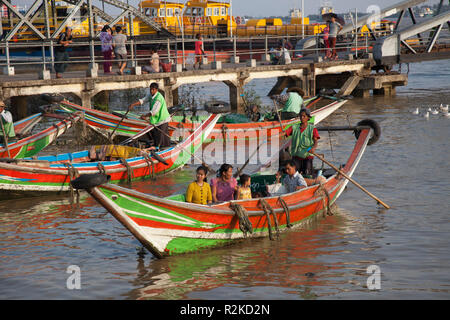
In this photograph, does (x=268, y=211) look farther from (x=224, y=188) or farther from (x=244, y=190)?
(x=224, y=188)

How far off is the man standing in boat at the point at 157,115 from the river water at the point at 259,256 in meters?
1.32

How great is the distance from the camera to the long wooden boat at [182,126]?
17406mm

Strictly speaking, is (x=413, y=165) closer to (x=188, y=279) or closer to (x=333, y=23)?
(x=188, y=279)

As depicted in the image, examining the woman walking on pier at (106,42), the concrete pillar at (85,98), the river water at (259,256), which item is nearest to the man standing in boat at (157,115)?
the river water at (259,256)

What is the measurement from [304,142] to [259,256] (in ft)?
9.34

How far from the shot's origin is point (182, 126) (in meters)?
17.9

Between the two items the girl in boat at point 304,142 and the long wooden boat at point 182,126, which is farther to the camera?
the long wooden boat at point 182,126

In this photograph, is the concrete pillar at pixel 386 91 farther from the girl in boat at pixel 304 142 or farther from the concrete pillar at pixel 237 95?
the girl in boat at pixel 304 142

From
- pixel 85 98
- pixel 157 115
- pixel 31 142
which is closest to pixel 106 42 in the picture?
pixel 85 98

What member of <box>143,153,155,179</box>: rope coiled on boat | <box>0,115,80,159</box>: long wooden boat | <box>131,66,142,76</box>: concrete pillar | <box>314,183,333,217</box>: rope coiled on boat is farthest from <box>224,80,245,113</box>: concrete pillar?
<box>314,183,333,217</box>: rope coiled on boat

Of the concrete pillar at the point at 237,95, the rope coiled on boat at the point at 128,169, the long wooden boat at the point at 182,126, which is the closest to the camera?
the rope coiled on boat at the point at 128,169
